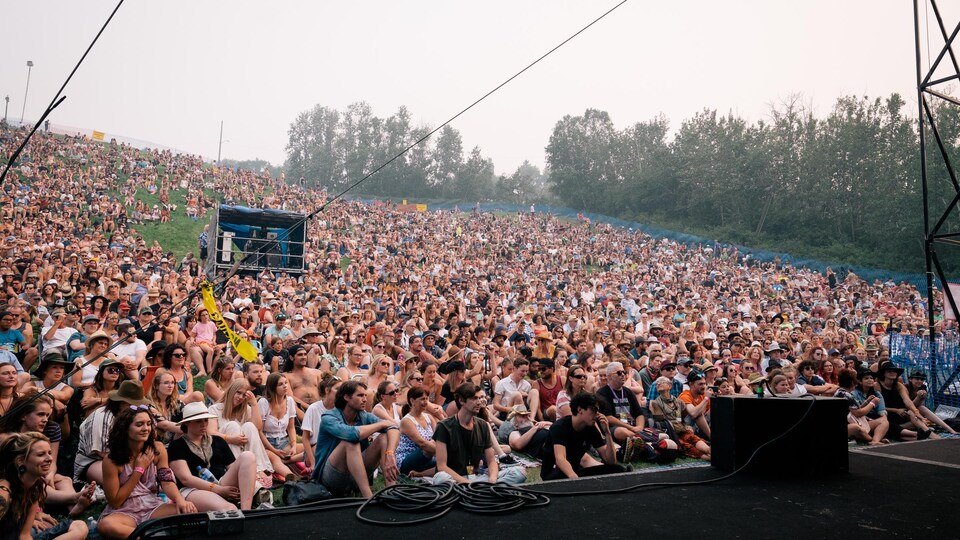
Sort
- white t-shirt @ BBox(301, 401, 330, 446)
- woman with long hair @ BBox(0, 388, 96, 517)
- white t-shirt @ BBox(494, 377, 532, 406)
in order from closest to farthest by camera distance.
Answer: woman with long hair @ BBox(0, 388, 96, 517), white t-shirt @ BBox(301, 401, 330, 446), white t-shirt @ BBox(494, 377, 532, 406)

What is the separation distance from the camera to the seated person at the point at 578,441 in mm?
5770

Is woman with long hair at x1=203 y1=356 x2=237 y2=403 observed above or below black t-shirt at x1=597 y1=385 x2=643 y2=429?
above

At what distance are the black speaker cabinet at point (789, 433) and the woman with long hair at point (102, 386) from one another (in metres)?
5.34

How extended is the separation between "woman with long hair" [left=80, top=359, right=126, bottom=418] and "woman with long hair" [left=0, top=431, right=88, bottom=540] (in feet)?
6.60

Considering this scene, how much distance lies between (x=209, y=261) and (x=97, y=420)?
13083 millimetres

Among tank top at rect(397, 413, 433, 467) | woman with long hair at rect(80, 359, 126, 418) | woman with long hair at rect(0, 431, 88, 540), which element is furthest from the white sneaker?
woman with long hair at rect(80, 359, 126, 418)

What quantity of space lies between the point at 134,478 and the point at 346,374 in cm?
381

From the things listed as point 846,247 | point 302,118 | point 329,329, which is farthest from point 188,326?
point 302,118

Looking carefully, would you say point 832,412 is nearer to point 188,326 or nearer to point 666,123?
point 188,326

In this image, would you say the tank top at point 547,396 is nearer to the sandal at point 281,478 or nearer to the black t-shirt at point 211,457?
the sandal at point 281,478

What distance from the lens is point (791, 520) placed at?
401 centimetres

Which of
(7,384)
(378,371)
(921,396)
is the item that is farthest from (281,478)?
(921,396)

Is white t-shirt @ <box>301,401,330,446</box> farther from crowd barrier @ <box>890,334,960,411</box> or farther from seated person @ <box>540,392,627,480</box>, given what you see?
crowd barrier @ <box>890,334,960,411</box>

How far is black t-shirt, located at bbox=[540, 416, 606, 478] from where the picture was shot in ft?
19.3
